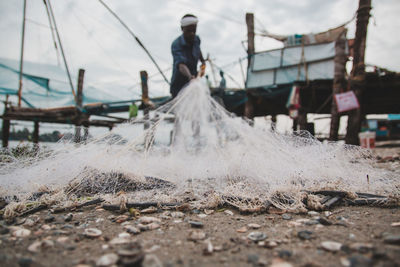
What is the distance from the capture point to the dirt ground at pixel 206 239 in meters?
1.09

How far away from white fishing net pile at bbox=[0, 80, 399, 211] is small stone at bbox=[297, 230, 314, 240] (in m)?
0.55

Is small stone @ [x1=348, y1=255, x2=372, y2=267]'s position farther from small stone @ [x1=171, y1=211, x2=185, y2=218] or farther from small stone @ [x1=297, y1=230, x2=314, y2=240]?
small stone @ [x1=171, y1=211, x2=185, y2=218]

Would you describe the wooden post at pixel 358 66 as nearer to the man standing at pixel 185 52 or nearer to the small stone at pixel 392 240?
the man standing at pixel 185 52

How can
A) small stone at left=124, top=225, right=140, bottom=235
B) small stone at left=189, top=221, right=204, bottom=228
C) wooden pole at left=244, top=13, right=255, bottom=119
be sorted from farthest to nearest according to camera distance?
1. wooden pole at left=244, top=13, right=255, bottom=119
2. small stone at left=189, top=221, right=204, bottom=228
3. small stone at left=124, top=225, right=140, bottom=235

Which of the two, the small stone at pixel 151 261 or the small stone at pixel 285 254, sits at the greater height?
the small stone at pixel 285 254

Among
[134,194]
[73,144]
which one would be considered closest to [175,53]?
[73,144]

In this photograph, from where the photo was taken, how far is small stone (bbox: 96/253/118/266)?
1.06m

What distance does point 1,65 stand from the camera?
30.6 ft

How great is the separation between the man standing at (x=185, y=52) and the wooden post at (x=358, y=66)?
4.50 metres

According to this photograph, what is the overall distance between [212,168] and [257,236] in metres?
1.65

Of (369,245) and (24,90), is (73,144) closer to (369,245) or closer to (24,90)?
(369,245)

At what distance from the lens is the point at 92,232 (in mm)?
1448

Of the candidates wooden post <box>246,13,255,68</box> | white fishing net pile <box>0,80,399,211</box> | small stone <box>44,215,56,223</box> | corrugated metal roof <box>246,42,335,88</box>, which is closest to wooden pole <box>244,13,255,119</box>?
wooden post <box>246,13,255,68</box>

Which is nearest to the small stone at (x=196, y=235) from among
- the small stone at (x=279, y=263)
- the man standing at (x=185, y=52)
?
the small stone at (x=279, y=263)
